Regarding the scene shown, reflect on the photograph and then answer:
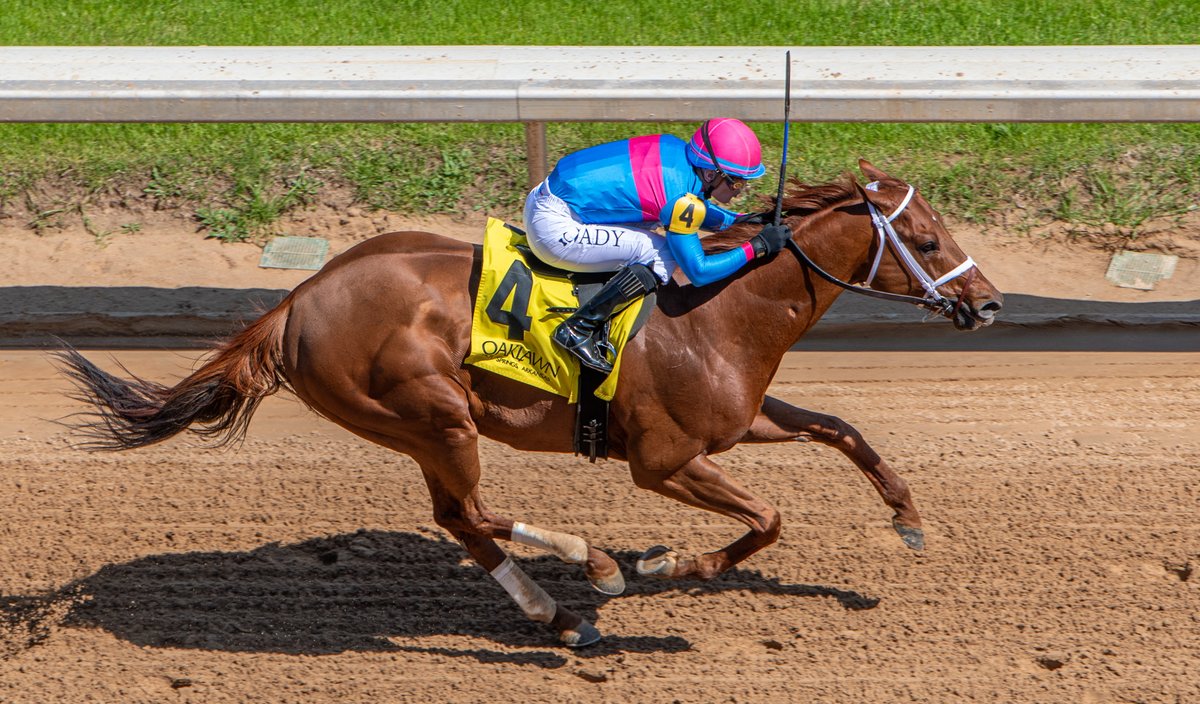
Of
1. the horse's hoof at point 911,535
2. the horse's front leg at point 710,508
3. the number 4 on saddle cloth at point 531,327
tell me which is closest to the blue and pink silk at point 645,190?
the number 4 on saddle cloth at point 531,327

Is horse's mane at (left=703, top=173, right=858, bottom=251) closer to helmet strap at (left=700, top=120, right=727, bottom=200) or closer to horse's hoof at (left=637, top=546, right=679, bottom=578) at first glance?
helmet strap at (left=700, top=120, right=727, bottom=200)

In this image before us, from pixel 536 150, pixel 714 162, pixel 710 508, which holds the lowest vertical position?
pixel 710 508

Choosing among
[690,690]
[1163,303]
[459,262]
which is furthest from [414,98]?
[1163,303]

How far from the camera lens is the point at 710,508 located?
16.0 feet

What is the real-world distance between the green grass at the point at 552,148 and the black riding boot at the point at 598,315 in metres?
3.81

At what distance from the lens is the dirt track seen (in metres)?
4.75

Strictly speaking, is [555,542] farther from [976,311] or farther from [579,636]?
[976,311]

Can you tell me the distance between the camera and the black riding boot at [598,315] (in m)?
4.62

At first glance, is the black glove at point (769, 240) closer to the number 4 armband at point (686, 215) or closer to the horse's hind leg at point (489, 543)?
the number 4 armband at point (686, 215)

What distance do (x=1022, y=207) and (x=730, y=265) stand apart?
443cm

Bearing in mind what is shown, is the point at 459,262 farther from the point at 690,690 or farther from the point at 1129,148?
the point at 1129,148

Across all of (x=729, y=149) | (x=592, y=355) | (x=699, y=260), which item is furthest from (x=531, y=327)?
(x=729, y=149)

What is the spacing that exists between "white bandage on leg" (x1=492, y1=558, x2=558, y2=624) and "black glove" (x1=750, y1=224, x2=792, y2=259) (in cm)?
152

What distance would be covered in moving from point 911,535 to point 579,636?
4.46 ft
